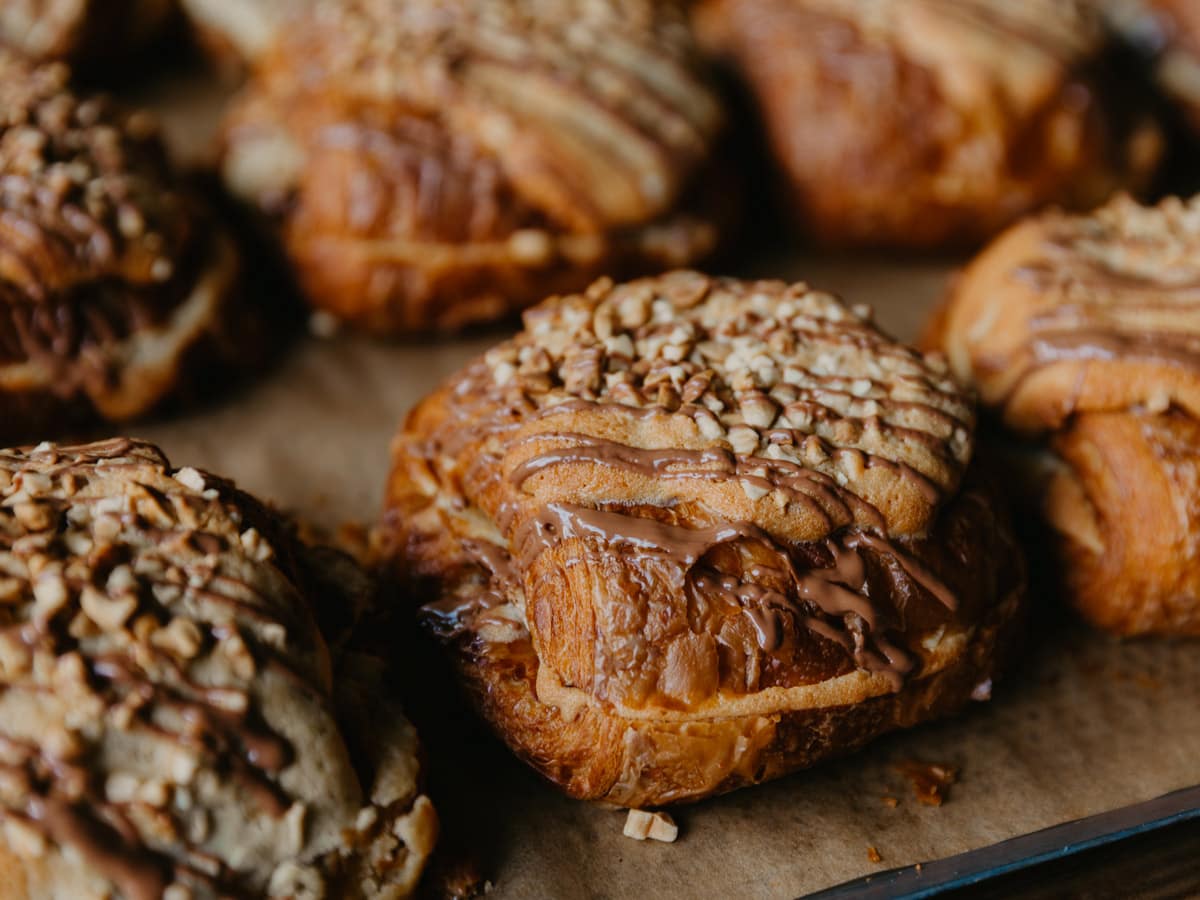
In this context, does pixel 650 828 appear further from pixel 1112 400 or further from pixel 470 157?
pixel 470 157

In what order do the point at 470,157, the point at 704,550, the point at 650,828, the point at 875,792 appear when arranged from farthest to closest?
the point at 470,157 → the point at 875,792 → the point at 650,828 → the point at 704,550

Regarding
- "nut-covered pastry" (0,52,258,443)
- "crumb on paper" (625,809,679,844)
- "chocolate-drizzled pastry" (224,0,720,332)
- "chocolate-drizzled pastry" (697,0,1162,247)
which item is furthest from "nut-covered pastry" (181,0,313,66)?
"crumb on paper" (625,809,679,844)

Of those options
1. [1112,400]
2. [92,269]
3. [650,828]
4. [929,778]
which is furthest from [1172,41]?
[92,269]

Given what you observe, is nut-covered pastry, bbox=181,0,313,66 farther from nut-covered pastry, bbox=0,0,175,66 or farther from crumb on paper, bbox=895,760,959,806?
crumb on paper, bbox=895,760,959,806

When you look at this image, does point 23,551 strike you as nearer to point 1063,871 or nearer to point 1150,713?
point 1063,871

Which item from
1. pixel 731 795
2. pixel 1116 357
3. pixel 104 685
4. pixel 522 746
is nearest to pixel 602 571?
pixel 522 746

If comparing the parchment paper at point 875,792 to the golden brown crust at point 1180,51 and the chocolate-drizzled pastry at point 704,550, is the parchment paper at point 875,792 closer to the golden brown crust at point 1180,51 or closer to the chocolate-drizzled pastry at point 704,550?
the chocolate-drizzled pastry at point 704,550
